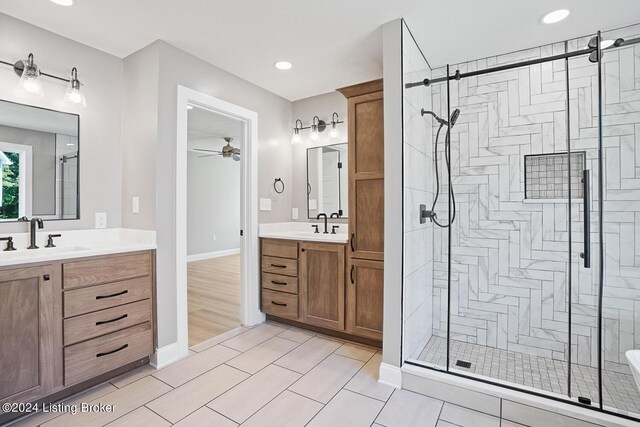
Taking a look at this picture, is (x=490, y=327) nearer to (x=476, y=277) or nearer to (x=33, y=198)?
(x=476, y=277)

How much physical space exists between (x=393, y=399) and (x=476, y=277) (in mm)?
1343

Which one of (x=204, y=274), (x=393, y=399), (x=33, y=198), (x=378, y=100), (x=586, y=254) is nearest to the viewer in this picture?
(x=586, y=254)

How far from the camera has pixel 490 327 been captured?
8.78ft

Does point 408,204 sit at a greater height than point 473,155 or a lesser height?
lesser

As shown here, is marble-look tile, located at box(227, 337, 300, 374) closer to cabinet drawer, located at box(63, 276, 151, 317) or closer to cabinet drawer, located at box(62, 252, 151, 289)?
cabinet drawer, located at box(63, 276, 151, 317)

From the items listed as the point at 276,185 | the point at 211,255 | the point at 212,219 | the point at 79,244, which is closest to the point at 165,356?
the point at 79,244

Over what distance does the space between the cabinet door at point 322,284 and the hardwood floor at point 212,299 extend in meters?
0.90

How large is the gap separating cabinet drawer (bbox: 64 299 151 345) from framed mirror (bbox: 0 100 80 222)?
83 cm

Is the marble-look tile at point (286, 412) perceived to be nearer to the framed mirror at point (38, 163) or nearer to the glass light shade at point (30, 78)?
the framed mirror at point (38, 163)

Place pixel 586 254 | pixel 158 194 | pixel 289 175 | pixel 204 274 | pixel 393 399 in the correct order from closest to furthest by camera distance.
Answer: pixel 586 254 → pixel 393 399 → pixel 158 194 → pixel 289 175 → pixel 204 274

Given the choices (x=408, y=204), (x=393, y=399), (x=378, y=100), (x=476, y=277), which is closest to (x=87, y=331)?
(x=393, y=399)

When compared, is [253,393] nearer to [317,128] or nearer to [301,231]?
[301,231]

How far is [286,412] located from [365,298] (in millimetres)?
1106

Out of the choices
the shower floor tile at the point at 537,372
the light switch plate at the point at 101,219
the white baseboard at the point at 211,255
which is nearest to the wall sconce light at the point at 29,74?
the light switch plate at the point at 101,219
